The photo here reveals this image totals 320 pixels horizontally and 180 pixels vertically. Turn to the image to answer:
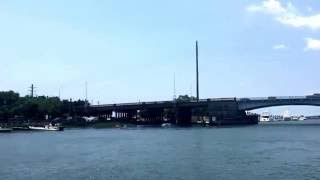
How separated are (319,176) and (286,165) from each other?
9893mm

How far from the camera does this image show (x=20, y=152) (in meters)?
91.1

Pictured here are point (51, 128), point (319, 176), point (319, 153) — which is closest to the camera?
point (319, 176)

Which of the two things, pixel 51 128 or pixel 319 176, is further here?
pixel 51 128

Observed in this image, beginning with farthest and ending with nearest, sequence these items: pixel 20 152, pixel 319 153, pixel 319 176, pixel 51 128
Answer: pixel 51 128, pixel 20 152, pixel 319 153, pixel 319 176

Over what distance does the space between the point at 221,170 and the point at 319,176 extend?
9.68 meters

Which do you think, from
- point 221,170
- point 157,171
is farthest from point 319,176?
point 157,171

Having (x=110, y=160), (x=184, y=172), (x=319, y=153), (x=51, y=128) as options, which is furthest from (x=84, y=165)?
(x=51, y=128)

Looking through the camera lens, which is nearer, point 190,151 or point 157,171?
point 157,171

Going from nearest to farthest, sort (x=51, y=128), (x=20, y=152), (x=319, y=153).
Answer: (x=319, y=153) < (x=20, y=152) < (x=51, y=128)

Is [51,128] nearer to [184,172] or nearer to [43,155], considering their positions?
[43,155]

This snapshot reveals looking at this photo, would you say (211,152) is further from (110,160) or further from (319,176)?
(319,176)

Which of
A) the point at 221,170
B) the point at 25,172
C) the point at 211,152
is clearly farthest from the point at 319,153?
the point at 25,172

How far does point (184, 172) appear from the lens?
61062 millimetres

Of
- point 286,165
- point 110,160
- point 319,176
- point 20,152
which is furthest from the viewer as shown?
point 20,152
